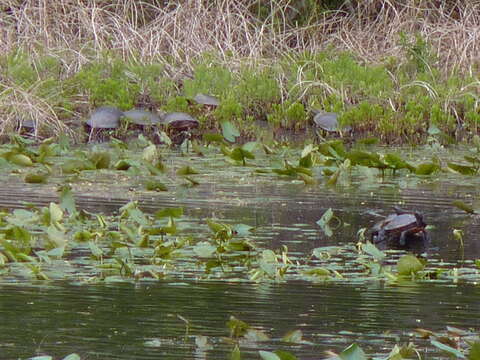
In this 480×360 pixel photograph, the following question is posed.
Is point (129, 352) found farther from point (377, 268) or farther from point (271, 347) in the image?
point (377, 268)

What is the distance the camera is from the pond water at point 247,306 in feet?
15.0

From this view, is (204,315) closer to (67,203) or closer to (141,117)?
(67,203)

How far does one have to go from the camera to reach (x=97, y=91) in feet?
41.4

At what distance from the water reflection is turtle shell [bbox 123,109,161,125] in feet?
21.0

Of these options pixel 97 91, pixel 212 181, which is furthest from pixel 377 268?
pixel 97 91

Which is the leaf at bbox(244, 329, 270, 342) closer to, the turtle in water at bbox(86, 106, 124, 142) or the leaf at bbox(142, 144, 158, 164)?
the leaf at bbox(142, 144, 158, 164)

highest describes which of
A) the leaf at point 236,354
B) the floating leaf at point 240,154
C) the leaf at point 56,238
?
the floating leaf at point 240,154

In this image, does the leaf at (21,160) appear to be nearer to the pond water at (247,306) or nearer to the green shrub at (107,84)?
the pond water at (247,306)

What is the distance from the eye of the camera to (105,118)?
466 inches

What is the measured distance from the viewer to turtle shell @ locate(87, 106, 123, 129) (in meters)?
11.8

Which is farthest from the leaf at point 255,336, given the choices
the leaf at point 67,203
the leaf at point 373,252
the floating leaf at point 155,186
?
the floating leaf at point 155,186

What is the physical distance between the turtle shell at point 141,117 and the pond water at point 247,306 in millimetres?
3964

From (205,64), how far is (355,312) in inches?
331

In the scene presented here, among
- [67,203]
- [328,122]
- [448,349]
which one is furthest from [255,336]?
[328,122]
